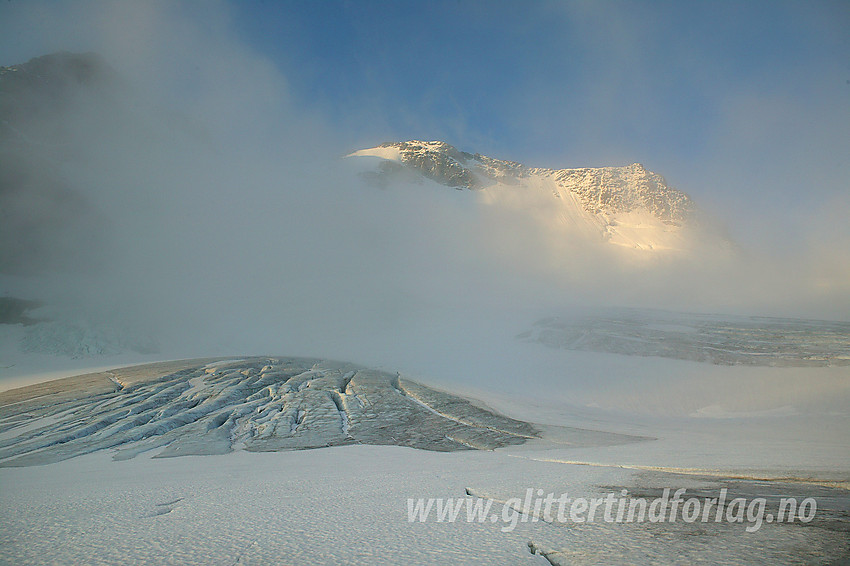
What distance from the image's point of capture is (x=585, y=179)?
293 feet

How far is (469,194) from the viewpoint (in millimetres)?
80375

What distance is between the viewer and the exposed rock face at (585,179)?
82000 millimetres

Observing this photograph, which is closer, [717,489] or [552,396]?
[717,489]

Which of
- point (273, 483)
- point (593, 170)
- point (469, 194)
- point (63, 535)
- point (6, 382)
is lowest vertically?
point (6, 382)

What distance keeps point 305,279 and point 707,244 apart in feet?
247

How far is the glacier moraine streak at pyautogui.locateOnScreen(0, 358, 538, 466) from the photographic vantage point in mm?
7355

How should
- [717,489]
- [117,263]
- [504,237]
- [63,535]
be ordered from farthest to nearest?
1. [504,237]
2. [117,263]
3. [717,489]
4. [63,535]

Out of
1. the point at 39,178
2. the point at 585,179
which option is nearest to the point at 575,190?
the point at 585,179

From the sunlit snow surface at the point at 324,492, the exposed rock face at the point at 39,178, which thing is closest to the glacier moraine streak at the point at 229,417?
the sunlit snow surface at the point at 324,492

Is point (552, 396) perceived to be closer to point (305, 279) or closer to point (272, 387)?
point (272, 387)

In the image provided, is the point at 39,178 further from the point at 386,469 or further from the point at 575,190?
the point at 575,190

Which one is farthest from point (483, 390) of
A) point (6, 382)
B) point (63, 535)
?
point (6, 382)

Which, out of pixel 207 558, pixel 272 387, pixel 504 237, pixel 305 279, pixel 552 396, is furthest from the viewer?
pixel 504 237

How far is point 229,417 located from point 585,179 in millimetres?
95152
